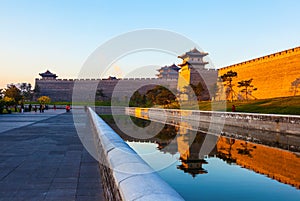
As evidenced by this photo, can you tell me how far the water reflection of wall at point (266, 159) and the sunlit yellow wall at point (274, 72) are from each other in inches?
1025

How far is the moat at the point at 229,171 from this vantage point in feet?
16.3

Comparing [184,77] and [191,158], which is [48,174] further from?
[184,77]

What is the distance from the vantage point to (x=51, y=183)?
4.00 meters

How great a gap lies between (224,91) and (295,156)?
3836 centimetres

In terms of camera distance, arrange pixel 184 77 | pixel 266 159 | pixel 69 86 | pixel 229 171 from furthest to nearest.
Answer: pixel 69 86, pixel 184 77, pixel 266 159, pixel 229 171

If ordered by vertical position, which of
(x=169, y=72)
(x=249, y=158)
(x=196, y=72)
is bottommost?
(x=249, y=158)

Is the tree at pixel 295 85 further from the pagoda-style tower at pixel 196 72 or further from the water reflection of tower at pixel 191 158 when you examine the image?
the water reflection of tower at pixel 191 158

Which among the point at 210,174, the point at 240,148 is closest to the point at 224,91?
the point at 240,148

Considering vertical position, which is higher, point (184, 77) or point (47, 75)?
point (47, 75)

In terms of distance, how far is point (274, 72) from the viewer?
3603cm

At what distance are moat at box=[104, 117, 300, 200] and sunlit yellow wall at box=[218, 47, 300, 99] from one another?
2663 cm

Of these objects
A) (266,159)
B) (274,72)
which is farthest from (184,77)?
(266,159)

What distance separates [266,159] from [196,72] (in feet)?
152

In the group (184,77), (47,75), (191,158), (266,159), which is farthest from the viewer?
(47,75)
